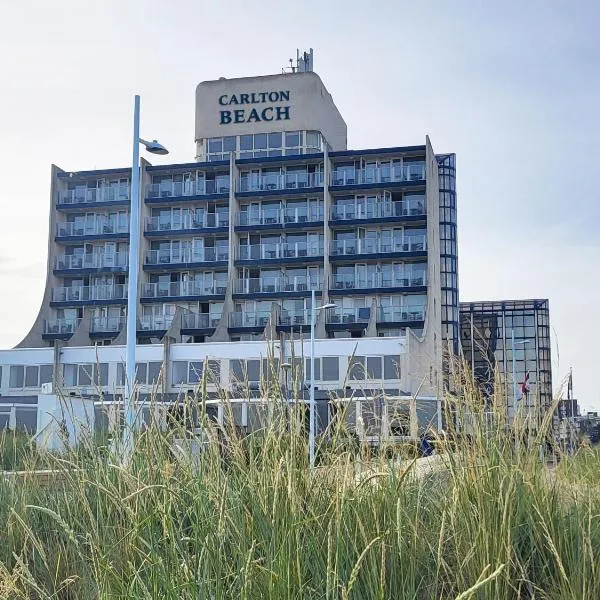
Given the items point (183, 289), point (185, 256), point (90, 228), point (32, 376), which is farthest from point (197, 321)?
point (90, 228)

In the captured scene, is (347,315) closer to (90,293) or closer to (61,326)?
(90,293)


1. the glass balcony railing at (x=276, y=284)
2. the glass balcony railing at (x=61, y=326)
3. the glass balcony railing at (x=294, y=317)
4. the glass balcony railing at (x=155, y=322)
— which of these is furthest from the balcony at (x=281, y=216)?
the glass balcony railing at (x=61, y=326)

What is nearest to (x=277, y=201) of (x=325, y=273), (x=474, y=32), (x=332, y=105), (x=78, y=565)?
(x=325, y=273)

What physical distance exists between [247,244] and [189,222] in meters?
3.96

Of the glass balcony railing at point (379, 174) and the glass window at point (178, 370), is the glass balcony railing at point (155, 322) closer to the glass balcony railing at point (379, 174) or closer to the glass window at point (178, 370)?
the glass window at point (178, 370)

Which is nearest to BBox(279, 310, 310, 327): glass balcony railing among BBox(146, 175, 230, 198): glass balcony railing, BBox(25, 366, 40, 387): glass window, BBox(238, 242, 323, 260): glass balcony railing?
BBox(238, 242, 323, 260): glass balcony railing

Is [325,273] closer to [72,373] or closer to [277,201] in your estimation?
[277,201]

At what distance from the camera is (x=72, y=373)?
4828cm

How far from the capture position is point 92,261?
184 ft

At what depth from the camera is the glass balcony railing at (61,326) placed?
54.5m

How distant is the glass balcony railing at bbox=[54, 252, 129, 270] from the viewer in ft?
182

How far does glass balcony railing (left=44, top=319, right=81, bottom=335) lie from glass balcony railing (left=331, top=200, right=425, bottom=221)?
679 inches

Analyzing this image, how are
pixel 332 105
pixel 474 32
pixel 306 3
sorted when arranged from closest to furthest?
pixel 306 3
pixel 474 32
pixel 332 105

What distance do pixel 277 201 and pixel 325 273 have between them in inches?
239
